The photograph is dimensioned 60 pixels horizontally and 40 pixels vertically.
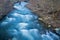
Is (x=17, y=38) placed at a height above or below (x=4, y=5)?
below

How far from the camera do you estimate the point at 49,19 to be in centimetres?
458

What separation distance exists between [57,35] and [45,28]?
39cm

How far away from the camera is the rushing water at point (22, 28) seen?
3.99 metres

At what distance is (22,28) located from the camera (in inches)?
170

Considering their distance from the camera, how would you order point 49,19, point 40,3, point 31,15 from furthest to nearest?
point 40,3 → point 31,15 → point 49,19

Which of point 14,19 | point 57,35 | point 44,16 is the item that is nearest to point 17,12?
point 14,19

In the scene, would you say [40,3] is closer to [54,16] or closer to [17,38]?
[54,16]

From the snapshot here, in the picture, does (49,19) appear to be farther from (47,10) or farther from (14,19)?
(14,19)

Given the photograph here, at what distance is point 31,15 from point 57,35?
122cm

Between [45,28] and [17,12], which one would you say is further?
[17,12]

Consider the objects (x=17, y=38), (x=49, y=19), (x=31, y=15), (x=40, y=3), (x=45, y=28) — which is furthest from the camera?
(x=40, y=3)

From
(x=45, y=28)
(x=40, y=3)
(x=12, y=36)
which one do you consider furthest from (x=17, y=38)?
(x=40, y=3)

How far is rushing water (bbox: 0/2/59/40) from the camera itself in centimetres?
399

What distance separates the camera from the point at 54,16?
463 cm
